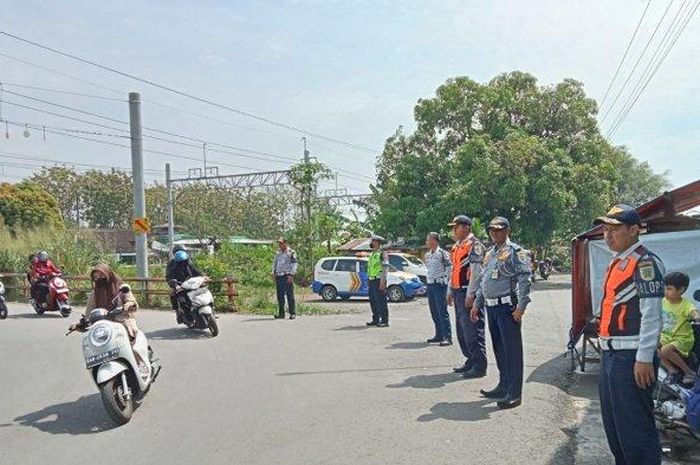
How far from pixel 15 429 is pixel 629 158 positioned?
6619 cm

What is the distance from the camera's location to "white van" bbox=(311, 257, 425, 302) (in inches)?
807

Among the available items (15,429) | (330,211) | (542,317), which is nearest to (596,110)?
(330,211)

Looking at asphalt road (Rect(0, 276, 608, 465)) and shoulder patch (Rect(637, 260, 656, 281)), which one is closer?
shoulder patch (Rect(637, 260, 656, 281))

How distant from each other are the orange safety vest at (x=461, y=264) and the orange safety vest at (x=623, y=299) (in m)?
3.85

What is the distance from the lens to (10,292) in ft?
67.1

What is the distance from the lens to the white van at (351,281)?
20.5 meters

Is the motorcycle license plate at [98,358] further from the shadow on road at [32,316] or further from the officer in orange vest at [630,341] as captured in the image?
the shadow on road at [32,316]

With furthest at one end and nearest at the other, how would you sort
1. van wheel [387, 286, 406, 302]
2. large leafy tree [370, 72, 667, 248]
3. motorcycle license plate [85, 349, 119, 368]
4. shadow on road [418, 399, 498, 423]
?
1. large leafy tree [370, 72, 667, 248]
2. van wheel [387, 286, 406, 302]
3. motorcycle license plate [85, 349, 119, 368]
4. shadow on road [418, 399, 498, 423]

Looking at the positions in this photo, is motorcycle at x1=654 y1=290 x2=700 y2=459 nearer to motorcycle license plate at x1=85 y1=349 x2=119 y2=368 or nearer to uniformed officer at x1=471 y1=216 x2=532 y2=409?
uniformed officer at x1=471 y1=216 x2=532 y2=409

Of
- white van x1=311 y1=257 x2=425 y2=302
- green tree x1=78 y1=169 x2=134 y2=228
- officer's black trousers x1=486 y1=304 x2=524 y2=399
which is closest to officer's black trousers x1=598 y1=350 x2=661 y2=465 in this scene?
officer's black trousers x1=486 y1=304 x2=524 y2=399

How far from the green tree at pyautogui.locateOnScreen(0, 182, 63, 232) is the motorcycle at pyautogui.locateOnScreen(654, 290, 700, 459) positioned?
140 feet

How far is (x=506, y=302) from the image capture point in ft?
21.1

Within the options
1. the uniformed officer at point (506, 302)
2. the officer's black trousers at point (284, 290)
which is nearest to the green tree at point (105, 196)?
the officer's black trousers at point (284, 290)

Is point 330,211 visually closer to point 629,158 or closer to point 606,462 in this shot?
point 606,462
